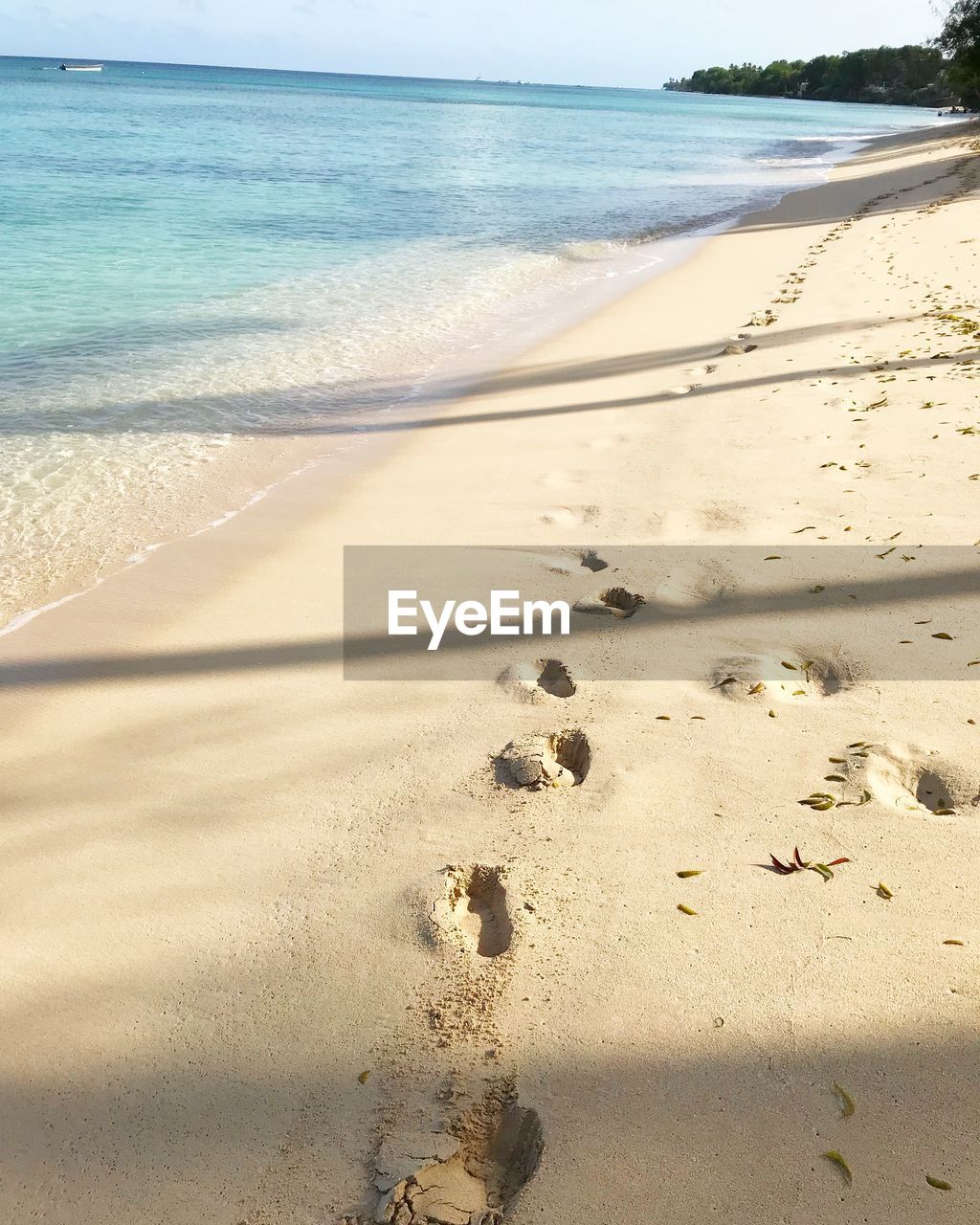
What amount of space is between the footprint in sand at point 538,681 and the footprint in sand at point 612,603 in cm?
41

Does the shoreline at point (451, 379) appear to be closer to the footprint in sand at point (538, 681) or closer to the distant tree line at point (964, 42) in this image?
the footprint in sand at point (538, 681)

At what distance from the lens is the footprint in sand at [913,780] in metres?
2.56

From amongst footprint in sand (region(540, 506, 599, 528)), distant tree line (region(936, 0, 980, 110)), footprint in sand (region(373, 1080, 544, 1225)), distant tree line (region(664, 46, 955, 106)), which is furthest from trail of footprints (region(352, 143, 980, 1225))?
distant tree line (region(664, 46, 955, 106))

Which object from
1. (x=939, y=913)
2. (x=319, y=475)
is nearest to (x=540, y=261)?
(x=319, y=475)

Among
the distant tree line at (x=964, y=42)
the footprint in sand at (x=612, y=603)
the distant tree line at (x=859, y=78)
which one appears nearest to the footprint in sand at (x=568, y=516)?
the footprint in sand at (x=612, y=603)

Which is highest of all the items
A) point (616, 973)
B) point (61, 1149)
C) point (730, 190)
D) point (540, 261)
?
point (730, 190)

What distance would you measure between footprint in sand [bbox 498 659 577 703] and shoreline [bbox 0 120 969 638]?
7.03 ft

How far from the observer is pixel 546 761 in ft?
9.36

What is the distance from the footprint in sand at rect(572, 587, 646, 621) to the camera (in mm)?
3715

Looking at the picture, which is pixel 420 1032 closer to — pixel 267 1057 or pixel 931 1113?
pixel 267 1057

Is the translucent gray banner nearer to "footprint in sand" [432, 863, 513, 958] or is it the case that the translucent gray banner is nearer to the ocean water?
"footprint in sand" [432, 863, 513, 958]

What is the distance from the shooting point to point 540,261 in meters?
13.1

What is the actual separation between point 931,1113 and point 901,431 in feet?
13.9

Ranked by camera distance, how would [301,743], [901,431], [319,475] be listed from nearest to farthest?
[301,743] → [901,431] → [319,475]
